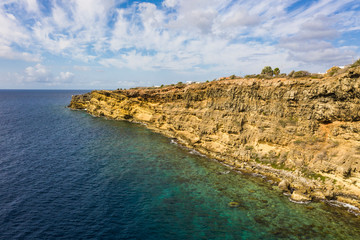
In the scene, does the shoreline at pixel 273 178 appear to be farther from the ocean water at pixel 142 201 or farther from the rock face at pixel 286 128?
the ocean water at pixel 142 201

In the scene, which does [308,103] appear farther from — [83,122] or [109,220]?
[83,122]

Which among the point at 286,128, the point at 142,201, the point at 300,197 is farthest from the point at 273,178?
the point at 142,201

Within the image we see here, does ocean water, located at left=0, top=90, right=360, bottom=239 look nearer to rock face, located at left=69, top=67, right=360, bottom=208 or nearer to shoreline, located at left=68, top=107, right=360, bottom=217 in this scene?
Result: shoreline, located at left=68, top=107, right=360, bottom=217

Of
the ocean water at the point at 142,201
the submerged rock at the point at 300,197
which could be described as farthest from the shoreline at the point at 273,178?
the ocean water at the point at 142,201

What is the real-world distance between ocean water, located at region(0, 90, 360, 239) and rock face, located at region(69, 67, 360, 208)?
16.8 feet

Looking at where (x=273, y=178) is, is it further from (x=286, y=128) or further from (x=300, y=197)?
(x=286, y=128)

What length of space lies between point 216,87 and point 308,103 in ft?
78.1

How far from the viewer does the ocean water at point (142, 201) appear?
2481cm

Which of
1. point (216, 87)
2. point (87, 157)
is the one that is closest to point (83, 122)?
point (87, 157)

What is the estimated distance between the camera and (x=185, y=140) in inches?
2453

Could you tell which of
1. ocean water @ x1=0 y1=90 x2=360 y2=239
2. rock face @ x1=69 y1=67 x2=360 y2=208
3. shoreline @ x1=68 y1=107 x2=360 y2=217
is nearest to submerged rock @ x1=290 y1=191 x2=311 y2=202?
shoreline @ x1=68 y1=107 x2=360 y2=217

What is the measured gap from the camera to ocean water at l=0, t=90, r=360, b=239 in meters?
24.8

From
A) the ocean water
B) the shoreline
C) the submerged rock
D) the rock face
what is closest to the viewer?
the ocean water

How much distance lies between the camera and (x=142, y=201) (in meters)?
30.9
